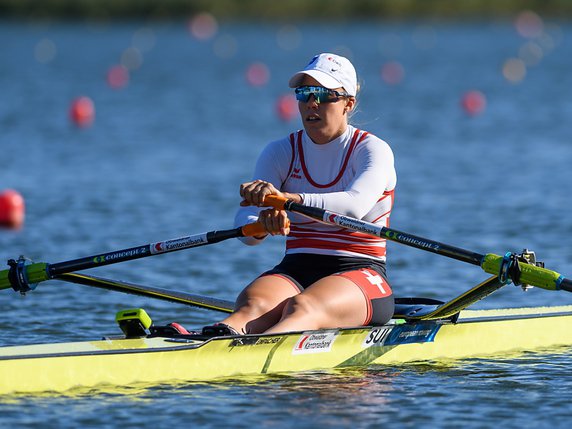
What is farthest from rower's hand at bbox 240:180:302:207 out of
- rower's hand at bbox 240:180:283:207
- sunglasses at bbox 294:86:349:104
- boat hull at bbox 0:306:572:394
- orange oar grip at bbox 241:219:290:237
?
boat hull at bbox 0:306:572:394

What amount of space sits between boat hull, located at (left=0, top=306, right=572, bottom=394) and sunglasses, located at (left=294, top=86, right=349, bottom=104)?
131 centimetres

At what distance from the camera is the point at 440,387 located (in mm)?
7191

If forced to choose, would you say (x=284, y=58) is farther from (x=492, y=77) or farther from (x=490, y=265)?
(x=490, y=265)

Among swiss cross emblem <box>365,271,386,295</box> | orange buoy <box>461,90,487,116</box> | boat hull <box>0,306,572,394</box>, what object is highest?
orange buoy <box>461,90,487,116</box>

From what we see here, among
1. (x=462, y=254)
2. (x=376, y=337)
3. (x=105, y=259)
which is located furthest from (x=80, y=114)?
(x=462, y=254)

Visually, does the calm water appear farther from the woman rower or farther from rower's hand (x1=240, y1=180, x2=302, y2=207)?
rower's hand (x1=240, y1=180, x2=302, y2=207)

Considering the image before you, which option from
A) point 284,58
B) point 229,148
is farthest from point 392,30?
point 229,148

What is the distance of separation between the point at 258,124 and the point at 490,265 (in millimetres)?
18034

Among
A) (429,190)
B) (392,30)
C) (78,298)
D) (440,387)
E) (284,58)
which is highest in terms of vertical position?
(392,30)

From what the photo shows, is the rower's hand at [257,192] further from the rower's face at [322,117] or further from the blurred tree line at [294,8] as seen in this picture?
the blurred tree line at [294,8]

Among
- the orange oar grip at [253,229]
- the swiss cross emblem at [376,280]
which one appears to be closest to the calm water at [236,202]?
the swiss cross emblem at [376,280]

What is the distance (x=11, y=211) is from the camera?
43.8 ft

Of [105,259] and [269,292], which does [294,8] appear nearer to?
[105,259]

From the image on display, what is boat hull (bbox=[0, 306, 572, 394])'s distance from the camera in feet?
22.2
